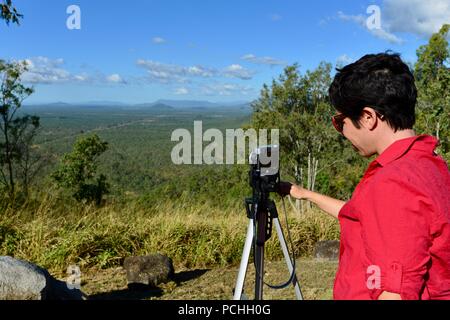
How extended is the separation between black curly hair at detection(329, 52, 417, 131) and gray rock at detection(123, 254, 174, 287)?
2949 millimetres

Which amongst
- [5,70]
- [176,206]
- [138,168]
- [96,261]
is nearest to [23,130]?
[5,70]

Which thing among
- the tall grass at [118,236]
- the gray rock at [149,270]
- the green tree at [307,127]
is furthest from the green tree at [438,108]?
the green tree at [307,127]

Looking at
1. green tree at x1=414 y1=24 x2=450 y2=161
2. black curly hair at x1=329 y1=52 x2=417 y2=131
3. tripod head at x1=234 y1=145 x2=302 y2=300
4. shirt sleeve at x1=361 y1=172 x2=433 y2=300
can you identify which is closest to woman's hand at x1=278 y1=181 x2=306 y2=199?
tripod head at x1=234 y1=145 x2=302 y2=300

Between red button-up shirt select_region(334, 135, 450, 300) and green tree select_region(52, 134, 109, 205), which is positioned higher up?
red button-up shirt select_region(334, 135, 450, 300)

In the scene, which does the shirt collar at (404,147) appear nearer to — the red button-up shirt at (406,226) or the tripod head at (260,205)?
the red button-up shirt at (406,226)

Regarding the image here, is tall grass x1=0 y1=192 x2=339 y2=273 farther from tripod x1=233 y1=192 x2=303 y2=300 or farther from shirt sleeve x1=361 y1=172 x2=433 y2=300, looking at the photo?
shirt sleeve x1=361 y1=172 x2=433 y2=300

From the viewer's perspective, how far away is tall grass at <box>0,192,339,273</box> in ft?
13.3

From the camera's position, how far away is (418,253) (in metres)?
0.84

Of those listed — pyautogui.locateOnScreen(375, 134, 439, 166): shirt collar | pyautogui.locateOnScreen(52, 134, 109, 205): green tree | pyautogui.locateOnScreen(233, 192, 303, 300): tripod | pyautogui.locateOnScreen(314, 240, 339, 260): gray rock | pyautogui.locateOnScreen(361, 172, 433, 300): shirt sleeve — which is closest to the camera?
pyautogui.locateOnScreen(361, 172, 433, 300): shirt sleeve

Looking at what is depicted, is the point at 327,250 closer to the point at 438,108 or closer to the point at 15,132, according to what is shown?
the point at 438,108

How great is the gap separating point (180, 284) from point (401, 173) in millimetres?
3151

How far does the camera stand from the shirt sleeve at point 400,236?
84 cm

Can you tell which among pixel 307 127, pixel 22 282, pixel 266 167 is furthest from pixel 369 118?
pixel 307 127

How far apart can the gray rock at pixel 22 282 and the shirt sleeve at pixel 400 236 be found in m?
2.47
